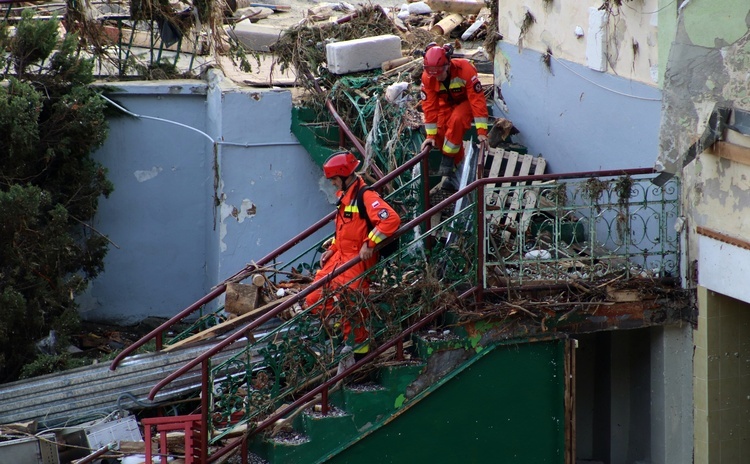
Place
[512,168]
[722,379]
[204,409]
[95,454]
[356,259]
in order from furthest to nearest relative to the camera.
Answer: [512,168] → [95,454] → [722,379] → [356,259] → [204,409]

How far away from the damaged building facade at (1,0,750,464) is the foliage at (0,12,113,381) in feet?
2.77

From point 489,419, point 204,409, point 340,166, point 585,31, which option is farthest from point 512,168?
point 204,409

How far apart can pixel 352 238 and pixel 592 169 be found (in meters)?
2.79

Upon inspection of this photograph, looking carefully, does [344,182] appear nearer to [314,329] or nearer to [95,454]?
[314,329]

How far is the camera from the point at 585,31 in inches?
393

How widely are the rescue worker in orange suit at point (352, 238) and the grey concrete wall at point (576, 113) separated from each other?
8.18 feet

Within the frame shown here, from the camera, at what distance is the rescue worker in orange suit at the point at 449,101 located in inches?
387

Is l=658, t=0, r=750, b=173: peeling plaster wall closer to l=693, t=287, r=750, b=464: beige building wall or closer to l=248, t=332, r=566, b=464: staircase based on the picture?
l=693, t=287, r=750, b=464: beige building wall

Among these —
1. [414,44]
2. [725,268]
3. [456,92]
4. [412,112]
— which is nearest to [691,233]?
[725,268]

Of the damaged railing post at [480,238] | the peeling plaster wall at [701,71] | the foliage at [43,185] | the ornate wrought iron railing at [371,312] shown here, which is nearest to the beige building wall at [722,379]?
the peeling plaster wall at [701,71]

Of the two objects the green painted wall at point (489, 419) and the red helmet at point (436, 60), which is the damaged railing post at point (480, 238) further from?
the red helmet at point (436, 60)

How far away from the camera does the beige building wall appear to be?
27.3 ft

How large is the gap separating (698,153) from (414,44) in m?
6.27

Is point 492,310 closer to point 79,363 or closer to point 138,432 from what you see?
point 138,432
